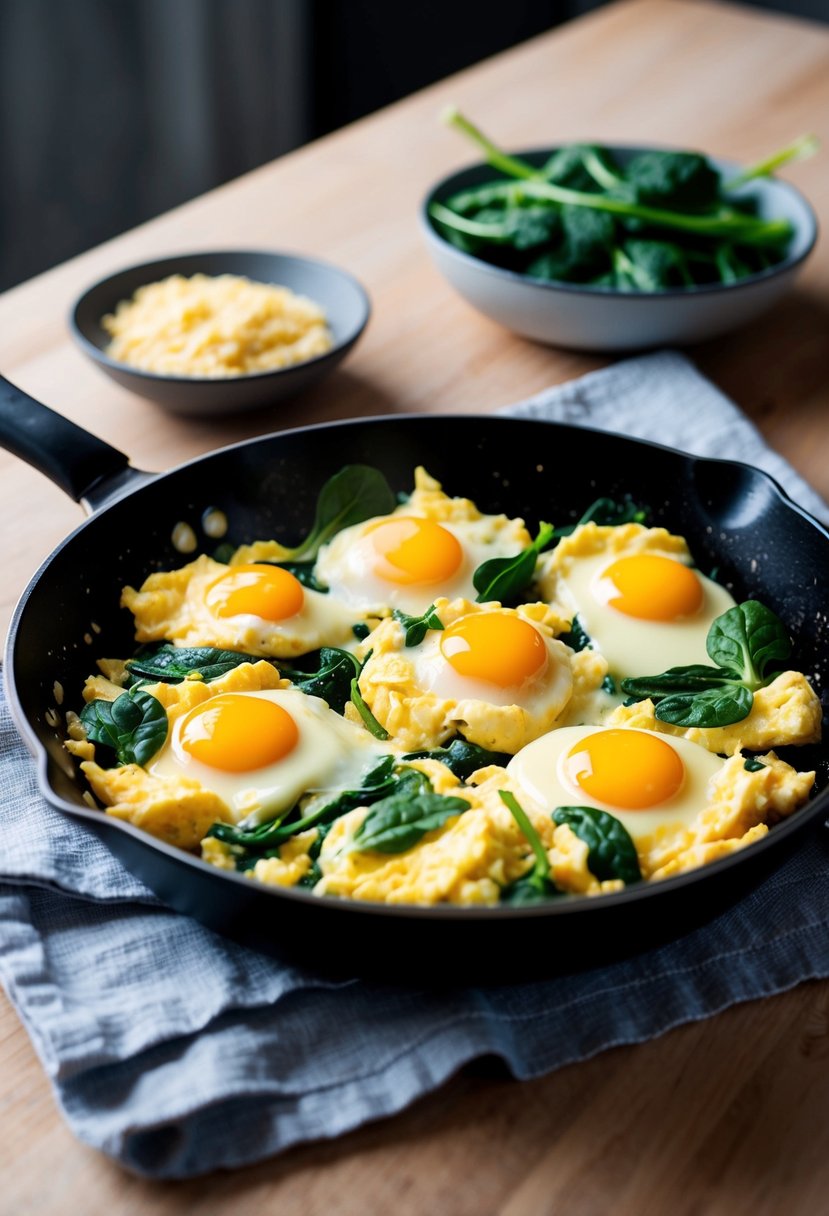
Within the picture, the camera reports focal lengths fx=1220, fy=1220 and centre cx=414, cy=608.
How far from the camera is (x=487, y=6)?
243 inches

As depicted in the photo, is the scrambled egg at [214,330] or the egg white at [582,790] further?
the scrambled egg at [214,330]

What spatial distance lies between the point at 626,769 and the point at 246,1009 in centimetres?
59

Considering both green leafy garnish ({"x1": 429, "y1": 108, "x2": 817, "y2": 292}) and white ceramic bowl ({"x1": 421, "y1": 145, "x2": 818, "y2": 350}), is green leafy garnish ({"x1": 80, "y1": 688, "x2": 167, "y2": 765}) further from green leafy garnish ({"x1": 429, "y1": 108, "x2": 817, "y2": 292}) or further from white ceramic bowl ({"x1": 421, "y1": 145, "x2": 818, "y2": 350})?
green leafy garnish ({"x1": 429, "y1": 108, "x2": 817, "y2": 292})

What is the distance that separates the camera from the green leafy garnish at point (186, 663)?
1914 millimetres

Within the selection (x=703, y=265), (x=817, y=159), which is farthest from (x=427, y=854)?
(x=817, y=159)

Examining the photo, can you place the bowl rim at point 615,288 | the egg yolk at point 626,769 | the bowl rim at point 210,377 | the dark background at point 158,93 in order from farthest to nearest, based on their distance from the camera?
the dark background at point 158,93
the bowl rim at point 615,288
the bowl rim at point 210,377
the egg yolk at point 626,769

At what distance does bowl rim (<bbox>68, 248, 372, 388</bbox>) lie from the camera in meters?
2.51

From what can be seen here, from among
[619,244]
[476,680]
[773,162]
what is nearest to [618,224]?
[619,244]

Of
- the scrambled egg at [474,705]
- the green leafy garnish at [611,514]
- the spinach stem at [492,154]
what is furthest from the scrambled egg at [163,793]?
the spinach stem at [492,154]

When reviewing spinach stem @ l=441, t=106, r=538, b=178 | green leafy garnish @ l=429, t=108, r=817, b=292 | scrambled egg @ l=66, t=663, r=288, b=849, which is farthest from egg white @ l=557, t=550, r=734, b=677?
spinach stem @ l=441, t=106, r=538, b=178

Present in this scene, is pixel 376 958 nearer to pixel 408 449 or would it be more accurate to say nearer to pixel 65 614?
pixel 65 614

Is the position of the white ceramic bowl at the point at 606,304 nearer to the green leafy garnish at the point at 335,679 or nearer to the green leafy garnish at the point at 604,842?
the green leafy garnish at the point at 335,679

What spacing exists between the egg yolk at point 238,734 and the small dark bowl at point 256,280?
976 millimetres

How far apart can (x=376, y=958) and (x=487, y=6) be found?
19.4 feet
